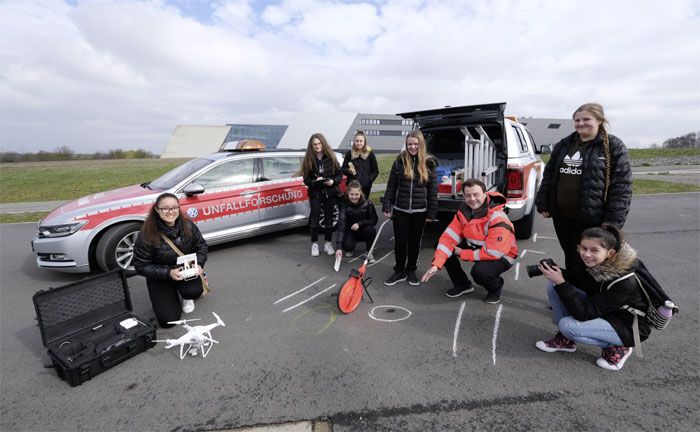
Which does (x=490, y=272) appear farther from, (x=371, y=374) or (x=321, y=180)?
(x=321, y=180)

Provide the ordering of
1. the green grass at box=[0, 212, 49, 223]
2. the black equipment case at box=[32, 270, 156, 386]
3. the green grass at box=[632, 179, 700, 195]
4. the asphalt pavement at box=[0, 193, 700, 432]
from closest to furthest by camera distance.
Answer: the asphalt pavement at box=[0, 193, 700, 432] < the black equipment case at box=[32, 270, 156, 386] < the green grass at box=[0, 212, 49, 223] < the green grass at box=[632, 179, 700, 195]

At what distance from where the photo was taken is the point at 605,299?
96.0 inches

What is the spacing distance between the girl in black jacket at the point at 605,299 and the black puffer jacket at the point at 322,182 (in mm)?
3254

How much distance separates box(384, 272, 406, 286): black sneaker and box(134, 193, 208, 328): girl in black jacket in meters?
2.08

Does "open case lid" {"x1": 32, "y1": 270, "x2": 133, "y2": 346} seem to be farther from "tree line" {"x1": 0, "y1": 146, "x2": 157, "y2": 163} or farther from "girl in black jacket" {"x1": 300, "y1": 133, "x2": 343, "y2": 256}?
"tree line" {"x1": 0, "y1": 146, "x2": 157, "y2": 163}

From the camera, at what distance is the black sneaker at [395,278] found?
420cm

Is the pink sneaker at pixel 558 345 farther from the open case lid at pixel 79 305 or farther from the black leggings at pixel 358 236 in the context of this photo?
the open case lid at pixel 79 305

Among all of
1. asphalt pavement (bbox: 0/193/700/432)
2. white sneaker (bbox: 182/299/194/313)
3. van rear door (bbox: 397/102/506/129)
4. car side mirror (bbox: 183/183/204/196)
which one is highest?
van rear door (bbox: 397/102/506/129)

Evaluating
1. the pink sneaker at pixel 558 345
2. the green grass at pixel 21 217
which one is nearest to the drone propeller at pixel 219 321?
the pink sneaker at pixel 558 345

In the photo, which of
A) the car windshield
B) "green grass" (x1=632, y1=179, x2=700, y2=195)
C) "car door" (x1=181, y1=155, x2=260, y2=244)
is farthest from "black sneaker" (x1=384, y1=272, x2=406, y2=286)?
"green grass" (x1=632, y1=179, x2=700, y2=195)

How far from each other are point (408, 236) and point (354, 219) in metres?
1.04

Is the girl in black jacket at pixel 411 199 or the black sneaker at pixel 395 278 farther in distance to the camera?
the black sneaker at pixel 395 278

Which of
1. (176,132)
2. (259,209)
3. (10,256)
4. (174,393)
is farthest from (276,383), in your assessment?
(176,132)

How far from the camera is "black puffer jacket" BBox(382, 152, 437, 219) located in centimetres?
397
